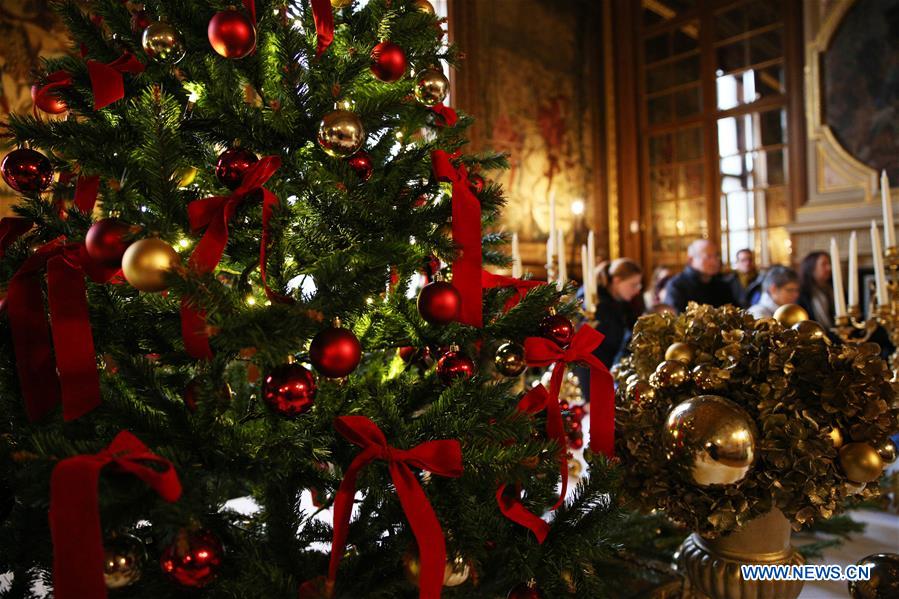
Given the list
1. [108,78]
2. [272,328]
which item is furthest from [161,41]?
[272,328]

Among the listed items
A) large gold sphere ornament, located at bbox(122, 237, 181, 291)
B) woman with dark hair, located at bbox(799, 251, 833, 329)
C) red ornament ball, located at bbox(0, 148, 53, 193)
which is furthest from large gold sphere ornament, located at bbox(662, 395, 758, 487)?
woman with dark hair, located at bbox(799, 251, 833, 329)

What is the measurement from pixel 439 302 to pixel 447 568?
0.31 m

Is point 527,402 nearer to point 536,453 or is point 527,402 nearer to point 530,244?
point 536,453

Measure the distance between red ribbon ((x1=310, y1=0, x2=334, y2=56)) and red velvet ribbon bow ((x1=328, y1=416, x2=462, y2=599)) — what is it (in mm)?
497

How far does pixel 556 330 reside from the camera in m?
0.86

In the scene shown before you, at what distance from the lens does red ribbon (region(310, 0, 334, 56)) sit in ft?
2.51

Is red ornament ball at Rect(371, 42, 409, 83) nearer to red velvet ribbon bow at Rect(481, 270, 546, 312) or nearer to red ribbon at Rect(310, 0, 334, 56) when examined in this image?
red ribbon at Rect(310, 0, 334, 56)

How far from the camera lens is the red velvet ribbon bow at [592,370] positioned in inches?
32.0

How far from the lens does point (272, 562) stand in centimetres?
65

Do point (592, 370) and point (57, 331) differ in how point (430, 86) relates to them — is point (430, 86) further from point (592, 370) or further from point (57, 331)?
point (57, 331)

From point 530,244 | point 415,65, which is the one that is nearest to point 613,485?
point 415,65

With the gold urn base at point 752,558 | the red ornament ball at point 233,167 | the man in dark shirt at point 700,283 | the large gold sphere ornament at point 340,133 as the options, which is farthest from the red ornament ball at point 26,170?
the man in dark shirt at point 700,283

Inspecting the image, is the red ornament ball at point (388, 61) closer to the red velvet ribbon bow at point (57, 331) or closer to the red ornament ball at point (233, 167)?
the red ornament ball at point (233, 167)

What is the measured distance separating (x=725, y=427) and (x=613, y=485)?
0.19 m
